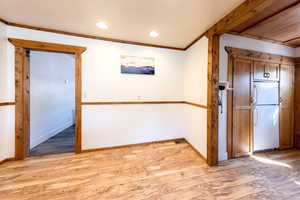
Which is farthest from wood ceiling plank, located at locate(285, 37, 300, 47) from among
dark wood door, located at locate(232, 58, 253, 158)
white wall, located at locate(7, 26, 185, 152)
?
white wall, located at locate(7, 26, 185, 152)

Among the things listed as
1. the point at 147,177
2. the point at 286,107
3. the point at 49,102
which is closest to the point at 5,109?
the point at 49,102

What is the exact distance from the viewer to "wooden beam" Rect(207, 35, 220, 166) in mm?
2174

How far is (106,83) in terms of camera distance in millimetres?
2777

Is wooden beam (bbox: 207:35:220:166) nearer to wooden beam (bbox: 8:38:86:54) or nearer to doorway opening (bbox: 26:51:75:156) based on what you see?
wooden beam (bbox: 8:38:86:54)

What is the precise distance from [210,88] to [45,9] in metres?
2.83

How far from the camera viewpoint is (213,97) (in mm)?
2203

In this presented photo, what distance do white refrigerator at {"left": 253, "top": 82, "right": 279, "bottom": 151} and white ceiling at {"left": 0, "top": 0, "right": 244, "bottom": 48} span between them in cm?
183

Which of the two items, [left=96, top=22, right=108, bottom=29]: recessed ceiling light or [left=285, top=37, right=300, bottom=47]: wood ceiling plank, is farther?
[left=285, top=37, right=300, bottom=47]: wood ceiling plank

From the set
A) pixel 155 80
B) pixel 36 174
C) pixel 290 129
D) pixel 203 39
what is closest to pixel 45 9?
pixel 155 80

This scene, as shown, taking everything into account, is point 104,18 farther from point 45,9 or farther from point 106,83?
point 106,83

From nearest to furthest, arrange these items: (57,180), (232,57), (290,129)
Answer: (57,180) → (232,57) → (290,129)

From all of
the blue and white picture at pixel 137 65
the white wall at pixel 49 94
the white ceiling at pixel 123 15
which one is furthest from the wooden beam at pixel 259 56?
the white wall at pixel 49 94

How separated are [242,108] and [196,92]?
3.06ft

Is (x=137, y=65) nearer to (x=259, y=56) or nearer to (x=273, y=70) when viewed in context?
(x=259, y=56)
